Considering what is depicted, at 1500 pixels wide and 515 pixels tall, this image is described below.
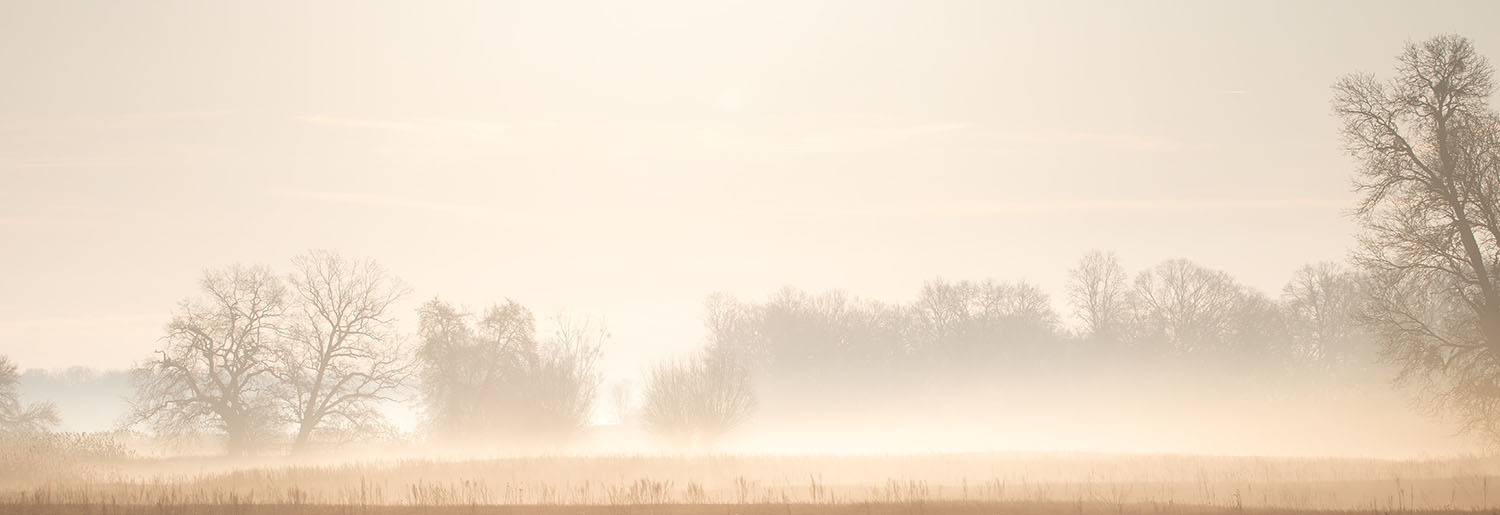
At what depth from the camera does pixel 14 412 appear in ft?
188

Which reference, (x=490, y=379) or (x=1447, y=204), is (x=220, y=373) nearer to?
(x=490, y=379)

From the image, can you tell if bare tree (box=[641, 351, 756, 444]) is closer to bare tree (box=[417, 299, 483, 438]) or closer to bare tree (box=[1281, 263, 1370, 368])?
bare tree (box=[417, 299, 483, 438])

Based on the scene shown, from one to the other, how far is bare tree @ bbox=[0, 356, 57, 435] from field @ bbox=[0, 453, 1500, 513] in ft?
61.4

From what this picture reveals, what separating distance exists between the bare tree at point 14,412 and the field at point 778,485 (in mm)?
18722

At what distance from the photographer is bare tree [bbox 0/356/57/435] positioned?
53.1 metres

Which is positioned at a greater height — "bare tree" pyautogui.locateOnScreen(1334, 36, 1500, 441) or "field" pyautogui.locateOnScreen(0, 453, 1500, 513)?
"bare tree" pyautogui.locateOnScreen(1334, 36, 1500, 441)

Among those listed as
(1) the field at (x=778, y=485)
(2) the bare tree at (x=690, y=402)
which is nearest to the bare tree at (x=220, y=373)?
(1) the field at (x=778, y=485)

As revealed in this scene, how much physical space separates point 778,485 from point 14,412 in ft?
177

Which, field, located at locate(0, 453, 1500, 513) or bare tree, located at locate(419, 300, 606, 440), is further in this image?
bare tree, located at locate(419, 300, 606, 440)

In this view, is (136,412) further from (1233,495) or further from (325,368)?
(1233,495)

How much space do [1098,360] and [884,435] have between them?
Answer: 737 inches

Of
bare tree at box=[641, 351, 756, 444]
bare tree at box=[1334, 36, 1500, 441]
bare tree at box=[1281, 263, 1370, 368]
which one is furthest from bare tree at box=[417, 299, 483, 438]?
bare tree at box=[1281, 263, 1370, 368]

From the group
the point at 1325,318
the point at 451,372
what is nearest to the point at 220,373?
the point at 451,372

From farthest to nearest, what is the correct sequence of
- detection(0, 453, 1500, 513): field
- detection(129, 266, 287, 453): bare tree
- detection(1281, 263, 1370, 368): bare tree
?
1. detection(1281, 263, 1370, 368): bare tree
2. detection(129, 266, 287, 453): bare tree
3. detection(0, 453, 1500, 513): field
